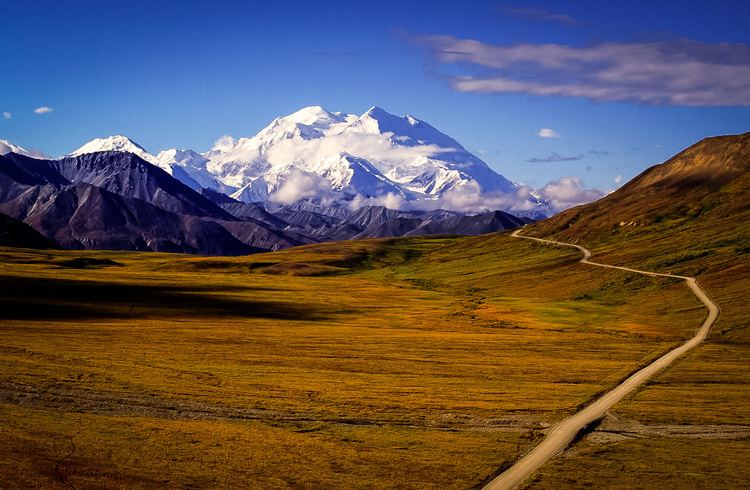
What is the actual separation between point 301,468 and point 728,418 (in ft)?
122

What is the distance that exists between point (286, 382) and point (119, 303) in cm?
6506

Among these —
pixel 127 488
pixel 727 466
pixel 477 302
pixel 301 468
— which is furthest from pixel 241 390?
pixel 477 302

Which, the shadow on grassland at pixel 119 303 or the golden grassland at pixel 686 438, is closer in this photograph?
the golden grassland at pixel 686 438

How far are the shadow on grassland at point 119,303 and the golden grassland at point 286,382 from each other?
0.67m

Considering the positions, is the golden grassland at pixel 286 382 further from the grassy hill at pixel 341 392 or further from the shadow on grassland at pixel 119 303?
the shadow on grassland at pixel 119 303

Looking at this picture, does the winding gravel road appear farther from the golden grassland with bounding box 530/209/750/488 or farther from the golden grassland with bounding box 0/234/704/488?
the golden grassland with bounding box 0/234/704/488

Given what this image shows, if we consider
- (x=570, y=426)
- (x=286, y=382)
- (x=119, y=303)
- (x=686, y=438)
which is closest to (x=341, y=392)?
(x=286, y=382)

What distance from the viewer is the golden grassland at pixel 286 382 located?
147 ft

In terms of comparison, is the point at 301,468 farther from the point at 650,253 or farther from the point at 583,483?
the point at 650,253

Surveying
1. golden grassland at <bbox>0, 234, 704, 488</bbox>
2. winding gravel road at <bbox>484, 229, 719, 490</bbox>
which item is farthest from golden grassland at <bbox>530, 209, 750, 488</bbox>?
golden grassland at <bbox>0, 234, 704, 488</bbox>

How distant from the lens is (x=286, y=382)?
68750mm

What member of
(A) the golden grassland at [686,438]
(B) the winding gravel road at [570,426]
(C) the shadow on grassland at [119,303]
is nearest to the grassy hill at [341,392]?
(A) the golden grassland at [686,438]

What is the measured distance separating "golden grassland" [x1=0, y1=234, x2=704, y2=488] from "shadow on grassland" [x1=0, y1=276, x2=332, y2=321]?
0.67m

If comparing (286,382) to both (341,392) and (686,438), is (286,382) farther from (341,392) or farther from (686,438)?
(686,438)
